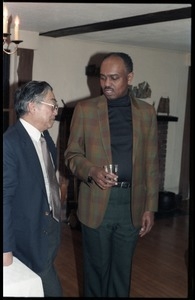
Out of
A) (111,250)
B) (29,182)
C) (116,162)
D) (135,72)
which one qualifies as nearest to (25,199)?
(29,182)

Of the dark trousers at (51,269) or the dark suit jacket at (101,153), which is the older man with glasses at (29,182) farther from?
the dark suit jacket at (101,153)

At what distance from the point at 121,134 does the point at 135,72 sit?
384 cm

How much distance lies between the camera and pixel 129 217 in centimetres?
210

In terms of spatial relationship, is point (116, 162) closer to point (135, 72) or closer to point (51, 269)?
point (51, 269)

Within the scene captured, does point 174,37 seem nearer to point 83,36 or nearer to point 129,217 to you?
point 83,36

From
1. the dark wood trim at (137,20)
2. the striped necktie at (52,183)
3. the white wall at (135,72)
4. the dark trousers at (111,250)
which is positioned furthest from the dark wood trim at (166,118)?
the striped necktie at (52,183)

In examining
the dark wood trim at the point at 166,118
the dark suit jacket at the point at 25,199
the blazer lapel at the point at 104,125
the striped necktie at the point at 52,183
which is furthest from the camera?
the dark wood trim at the point at 166,118

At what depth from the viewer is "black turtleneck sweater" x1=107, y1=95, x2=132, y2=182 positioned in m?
2.05

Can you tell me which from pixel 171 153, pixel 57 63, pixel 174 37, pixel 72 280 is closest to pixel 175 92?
pixel 171 153

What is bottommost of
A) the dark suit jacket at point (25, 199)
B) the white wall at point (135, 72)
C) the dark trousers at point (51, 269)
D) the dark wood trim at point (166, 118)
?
the dark trousers at point (51, 269)

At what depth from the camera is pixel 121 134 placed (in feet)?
6.77

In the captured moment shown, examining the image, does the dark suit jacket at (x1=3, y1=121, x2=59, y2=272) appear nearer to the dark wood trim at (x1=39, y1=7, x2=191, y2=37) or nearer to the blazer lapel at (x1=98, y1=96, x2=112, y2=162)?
the blazer lapel at (x1=98, y1=96, x2=112, y2=162)

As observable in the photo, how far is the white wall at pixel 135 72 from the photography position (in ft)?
16.0

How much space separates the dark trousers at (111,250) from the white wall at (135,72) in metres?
3.05
